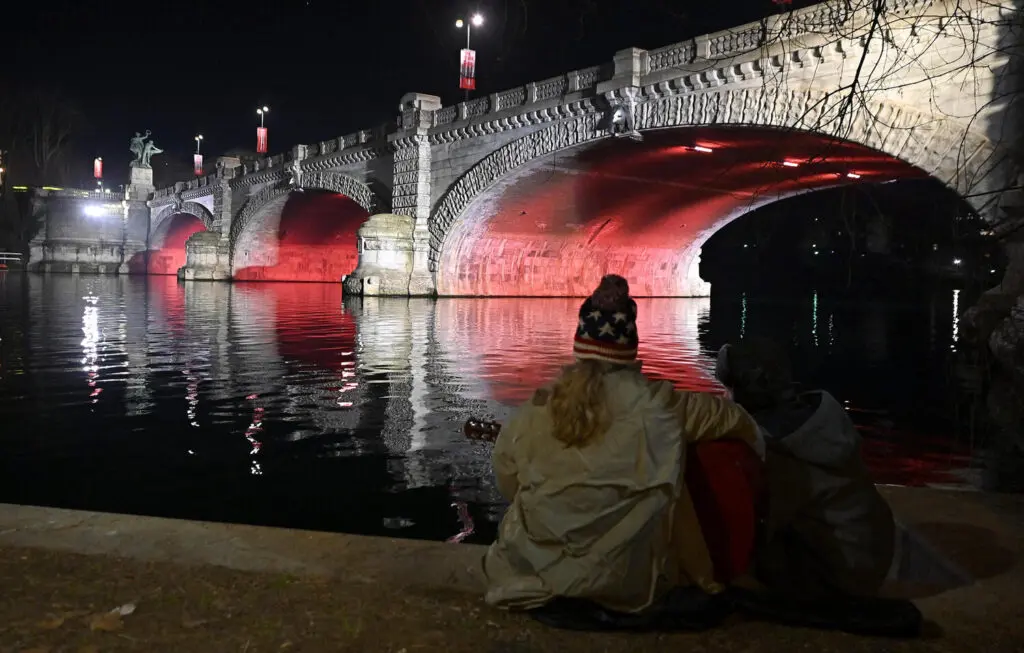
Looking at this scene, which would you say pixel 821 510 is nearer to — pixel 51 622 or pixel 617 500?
pixel 617 500

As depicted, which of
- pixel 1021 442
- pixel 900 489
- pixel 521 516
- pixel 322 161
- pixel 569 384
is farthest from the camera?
pixel 322 161

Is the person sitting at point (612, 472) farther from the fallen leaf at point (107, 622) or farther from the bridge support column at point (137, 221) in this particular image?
the bridge support column at point (137, 221)

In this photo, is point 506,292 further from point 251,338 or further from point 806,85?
point 251,338

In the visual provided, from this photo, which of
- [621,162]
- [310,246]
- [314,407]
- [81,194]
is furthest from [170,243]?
[314,407]

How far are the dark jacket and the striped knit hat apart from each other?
2.02ft

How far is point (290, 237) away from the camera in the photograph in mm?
43219

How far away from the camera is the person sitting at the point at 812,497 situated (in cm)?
259

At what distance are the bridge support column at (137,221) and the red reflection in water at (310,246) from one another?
18.9m

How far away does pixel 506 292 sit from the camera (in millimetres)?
29547

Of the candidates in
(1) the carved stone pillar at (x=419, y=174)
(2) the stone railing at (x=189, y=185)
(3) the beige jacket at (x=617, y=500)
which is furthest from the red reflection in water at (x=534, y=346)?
(2) the stone railing at (x=189, y=185)

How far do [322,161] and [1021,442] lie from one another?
97.4ft

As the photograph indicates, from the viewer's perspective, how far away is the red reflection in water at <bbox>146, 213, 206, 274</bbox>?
180 ft

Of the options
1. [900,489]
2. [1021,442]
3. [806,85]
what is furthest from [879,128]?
[900,489]

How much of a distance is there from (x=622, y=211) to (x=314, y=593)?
84.9 feet
